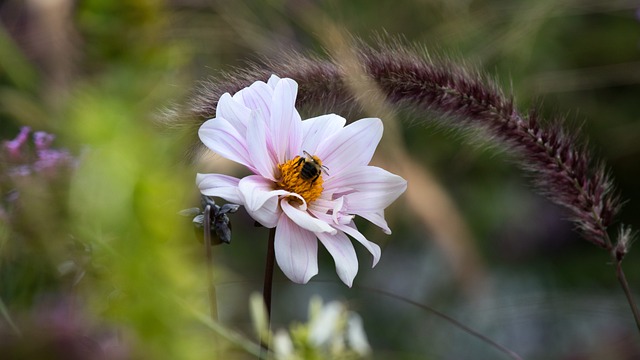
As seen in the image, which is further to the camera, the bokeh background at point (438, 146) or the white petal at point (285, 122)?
the bokeh background at point (438, 146)

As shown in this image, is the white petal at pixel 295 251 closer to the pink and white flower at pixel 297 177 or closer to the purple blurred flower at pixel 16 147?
the pink and white flower at pixel 297 177

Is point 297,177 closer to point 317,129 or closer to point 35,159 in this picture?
point 317,129

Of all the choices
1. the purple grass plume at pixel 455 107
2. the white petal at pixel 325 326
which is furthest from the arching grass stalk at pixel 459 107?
the white petal at pixel 325 326

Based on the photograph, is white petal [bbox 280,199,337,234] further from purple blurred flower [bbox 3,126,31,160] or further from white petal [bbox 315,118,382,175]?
purple blurred flower [bbox 3,126,31,160]

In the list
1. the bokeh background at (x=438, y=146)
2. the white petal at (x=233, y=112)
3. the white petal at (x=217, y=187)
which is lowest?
the bokeh background at (x=438, y=146)

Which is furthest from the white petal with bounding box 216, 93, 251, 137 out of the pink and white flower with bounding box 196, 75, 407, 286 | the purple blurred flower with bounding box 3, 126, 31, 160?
the purple blurred flower with bounding box 3, 126, 31, 160
